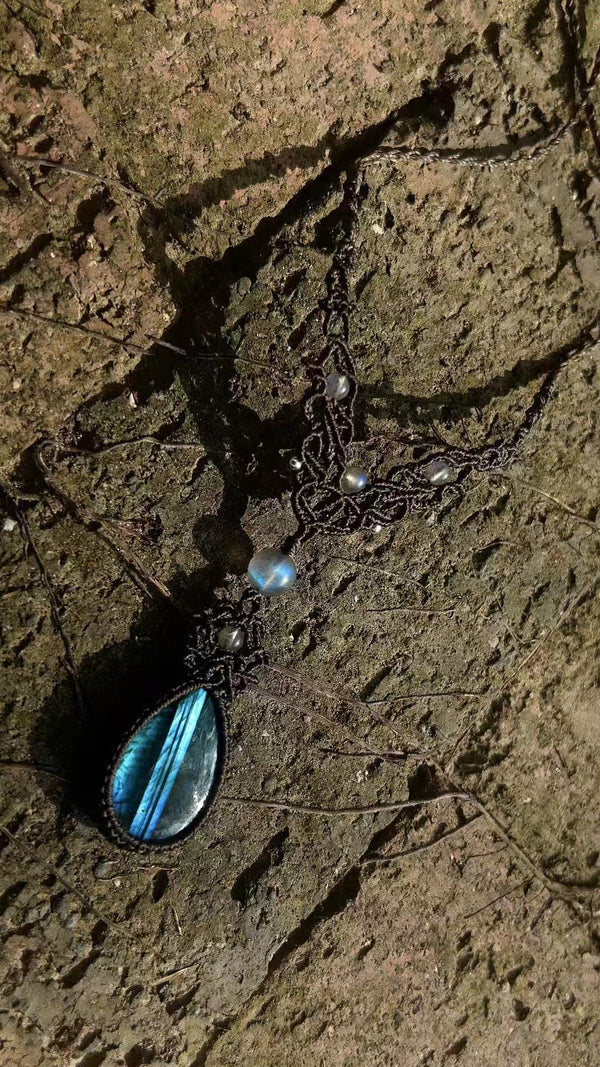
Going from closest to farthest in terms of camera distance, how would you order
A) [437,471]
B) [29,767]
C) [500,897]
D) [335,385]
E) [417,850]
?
[29,767]
[335,385]
[437,471]
[417,850]
[500,897]

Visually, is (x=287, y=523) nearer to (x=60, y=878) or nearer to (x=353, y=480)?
(x=353, y=480)

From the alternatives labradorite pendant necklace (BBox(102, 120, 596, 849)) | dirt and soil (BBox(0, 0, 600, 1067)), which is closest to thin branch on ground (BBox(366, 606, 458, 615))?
dirt and soil (BBox(0, 0, 600, 1067))

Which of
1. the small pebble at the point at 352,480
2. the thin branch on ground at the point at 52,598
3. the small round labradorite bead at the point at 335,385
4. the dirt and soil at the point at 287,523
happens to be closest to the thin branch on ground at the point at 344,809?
the dirt and soil at the point at 287,523

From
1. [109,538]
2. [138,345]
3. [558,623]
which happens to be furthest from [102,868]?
[558,623]

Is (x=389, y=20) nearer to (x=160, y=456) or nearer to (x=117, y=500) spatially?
(x=160, y=456)

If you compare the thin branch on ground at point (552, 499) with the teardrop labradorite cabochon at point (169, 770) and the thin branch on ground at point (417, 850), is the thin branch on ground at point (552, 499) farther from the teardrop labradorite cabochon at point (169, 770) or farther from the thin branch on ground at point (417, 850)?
the teardrop labradorite cabochon at point (169, 770)

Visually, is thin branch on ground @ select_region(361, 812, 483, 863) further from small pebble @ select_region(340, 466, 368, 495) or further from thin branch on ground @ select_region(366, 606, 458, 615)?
small pebble @ select_region(340, 466, 368, 495)

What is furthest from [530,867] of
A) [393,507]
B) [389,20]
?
[389,20]
